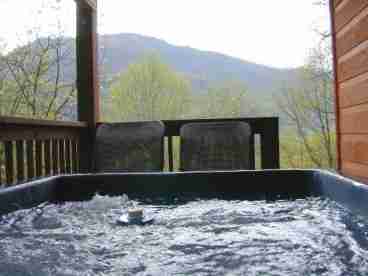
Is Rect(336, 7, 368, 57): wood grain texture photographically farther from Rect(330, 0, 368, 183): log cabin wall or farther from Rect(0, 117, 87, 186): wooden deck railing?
Rect(0, 117, 87, 186): wooden deck railing

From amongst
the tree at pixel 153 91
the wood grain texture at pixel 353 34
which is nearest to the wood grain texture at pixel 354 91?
the wood grain texture at pixel 353 34

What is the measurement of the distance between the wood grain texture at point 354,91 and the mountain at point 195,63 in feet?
18.8

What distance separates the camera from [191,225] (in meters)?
1.53

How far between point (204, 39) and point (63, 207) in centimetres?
899

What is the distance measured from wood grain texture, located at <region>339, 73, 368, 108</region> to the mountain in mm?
5740

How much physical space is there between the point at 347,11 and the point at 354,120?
2.26ft

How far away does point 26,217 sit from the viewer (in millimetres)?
1672

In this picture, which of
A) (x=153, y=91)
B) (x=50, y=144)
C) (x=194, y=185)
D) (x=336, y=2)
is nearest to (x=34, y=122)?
(x=50, y=144)

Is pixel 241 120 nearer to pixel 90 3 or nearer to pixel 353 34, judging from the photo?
pixel 353 34

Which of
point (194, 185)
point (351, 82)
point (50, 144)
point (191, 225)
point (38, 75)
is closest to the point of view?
point (191, 225)

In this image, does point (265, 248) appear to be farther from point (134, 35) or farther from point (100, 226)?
point (134, 35)

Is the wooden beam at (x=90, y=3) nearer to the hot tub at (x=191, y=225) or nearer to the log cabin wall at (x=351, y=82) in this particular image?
the hot tub at (x=191, y=225)

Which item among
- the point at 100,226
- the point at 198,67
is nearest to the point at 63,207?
the point at 100,226

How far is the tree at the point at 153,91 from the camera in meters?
8.48
